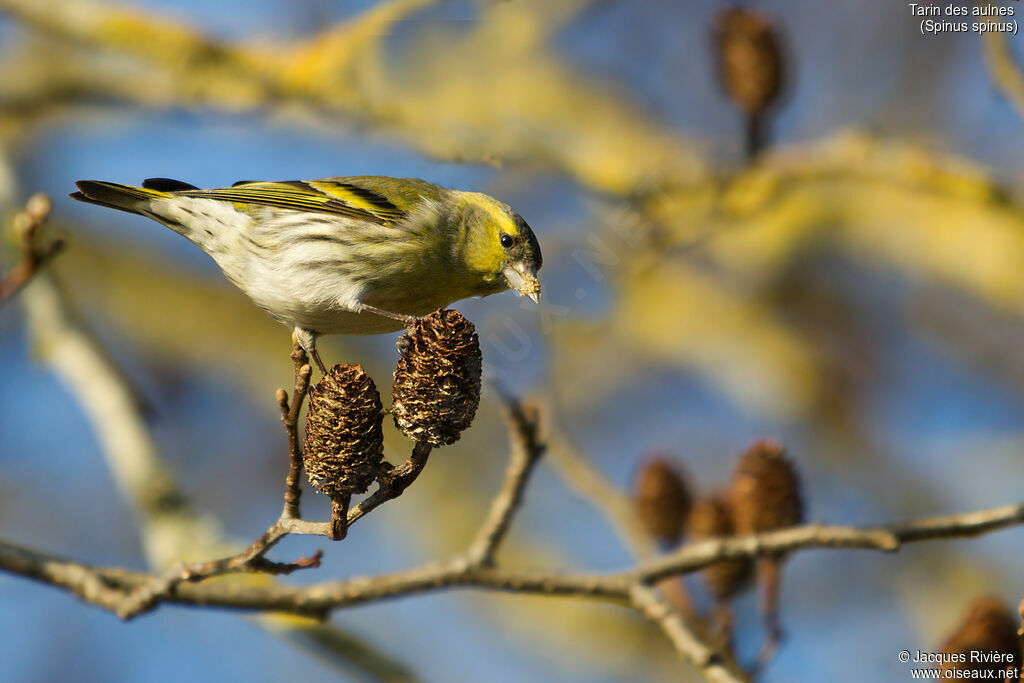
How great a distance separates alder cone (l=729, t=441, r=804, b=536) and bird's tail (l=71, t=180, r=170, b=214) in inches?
71.1

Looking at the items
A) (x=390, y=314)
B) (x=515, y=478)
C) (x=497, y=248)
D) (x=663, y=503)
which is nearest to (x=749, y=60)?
(x=663, y=503)

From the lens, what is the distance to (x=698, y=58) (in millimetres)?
7949

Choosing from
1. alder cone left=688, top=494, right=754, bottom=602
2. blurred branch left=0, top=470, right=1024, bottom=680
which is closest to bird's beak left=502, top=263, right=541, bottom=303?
blurred branch left=0, top=470, right=1024, bottom=680

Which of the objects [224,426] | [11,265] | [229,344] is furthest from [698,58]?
[11,265]

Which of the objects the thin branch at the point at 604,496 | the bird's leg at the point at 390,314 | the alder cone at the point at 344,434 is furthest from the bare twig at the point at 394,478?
the thin branch at the point at 604,496

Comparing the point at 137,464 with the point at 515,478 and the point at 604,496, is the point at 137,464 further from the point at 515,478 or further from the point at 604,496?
the point at 515,478

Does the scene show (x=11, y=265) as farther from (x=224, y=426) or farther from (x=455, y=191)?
(x=224, y=426)

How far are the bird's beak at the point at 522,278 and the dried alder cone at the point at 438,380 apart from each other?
0.65 metres

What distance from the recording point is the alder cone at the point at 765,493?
9.86ft

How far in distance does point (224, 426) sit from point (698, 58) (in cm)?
478

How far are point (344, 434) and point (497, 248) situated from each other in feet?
3.03

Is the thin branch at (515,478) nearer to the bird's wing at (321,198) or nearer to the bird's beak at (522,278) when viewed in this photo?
the bird's beak at (522,278)

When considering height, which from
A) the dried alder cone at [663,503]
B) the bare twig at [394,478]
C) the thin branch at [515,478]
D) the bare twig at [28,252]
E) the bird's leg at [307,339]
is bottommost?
the dried alder cone at [663,503]

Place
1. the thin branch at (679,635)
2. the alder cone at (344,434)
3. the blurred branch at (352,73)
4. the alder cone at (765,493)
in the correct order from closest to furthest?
the alder cone at (344,434) → the thin branch at (679,635) → the alder cone at (765,493) → the blurred branch at (352,73)
